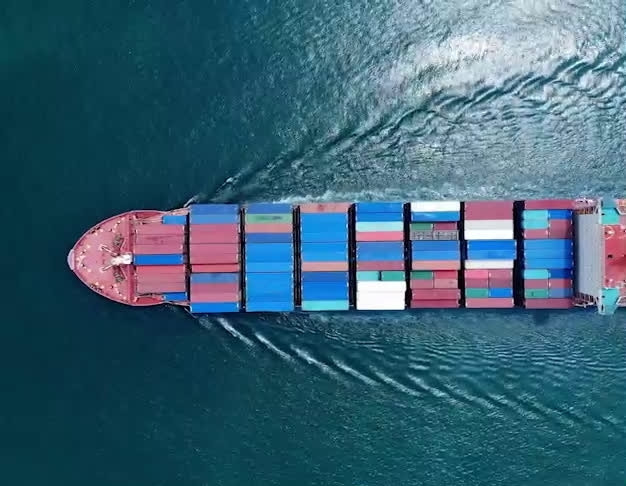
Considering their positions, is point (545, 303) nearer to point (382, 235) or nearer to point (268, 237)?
point (382, 235)

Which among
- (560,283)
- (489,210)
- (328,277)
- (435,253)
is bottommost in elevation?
(560,283)

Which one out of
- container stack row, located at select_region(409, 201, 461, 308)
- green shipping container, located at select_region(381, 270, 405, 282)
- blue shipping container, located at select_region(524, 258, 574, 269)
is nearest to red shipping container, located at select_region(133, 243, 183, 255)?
green shipping container, located at select_region(381, 270, 405, 282)

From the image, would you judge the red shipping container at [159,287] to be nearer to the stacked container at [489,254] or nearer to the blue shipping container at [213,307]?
the blue shipping container at [213,307]

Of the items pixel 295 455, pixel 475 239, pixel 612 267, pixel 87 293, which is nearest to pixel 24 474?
pixel 87 293

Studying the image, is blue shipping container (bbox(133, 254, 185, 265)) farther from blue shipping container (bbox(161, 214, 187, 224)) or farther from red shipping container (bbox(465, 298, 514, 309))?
red shipping container (bbox(465, 298, 514, 309))

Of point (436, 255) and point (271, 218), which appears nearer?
point (436, 255)

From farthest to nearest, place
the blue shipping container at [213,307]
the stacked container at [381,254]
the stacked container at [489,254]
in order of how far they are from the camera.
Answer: the blue shipping container at [213,307]
the stacked container at [381,254]
the stacked container at [489,254]

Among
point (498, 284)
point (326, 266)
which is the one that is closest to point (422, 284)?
point (498, 284)

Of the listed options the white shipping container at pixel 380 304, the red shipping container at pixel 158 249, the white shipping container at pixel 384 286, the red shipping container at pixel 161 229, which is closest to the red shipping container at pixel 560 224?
the white shipping container at pixel 384 286

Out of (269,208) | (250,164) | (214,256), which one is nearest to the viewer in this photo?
(214,256)
